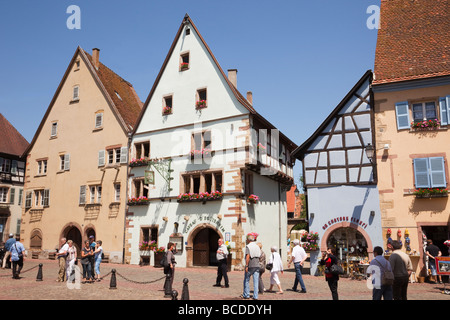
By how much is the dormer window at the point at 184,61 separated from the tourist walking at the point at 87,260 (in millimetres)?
13904

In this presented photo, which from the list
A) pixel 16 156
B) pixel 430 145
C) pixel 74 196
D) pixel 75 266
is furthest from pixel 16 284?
pixel 16 156

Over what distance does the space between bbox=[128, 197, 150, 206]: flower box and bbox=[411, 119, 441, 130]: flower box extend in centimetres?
1539

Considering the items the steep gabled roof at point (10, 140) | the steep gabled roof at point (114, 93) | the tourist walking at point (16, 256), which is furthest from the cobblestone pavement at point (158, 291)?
the steep gabled roof at point (10, 140)

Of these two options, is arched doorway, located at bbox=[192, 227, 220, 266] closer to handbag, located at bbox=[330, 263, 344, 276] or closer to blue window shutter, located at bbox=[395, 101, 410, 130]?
blue window shutter, located at bbox=[395, 101, 410, 130]

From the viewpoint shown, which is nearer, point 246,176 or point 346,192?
point 346,192

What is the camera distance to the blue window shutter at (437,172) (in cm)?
1631

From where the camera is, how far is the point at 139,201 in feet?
81.0

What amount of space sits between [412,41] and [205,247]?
14955 millimetres

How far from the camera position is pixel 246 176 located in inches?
893

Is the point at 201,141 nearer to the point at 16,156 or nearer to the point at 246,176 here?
the point at 246,176

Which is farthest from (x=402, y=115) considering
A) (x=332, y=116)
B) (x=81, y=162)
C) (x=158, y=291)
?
(x=81, y=162)

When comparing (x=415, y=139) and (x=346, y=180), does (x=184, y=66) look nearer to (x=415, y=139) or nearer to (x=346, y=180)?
(x=346, y=180)

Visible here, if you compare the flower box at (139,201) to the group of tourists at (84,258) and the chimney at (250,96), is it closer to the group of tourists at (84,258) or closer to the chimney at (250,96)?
the group of tourists at (84,258)

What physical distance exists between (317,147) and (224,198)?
5.96 metres
